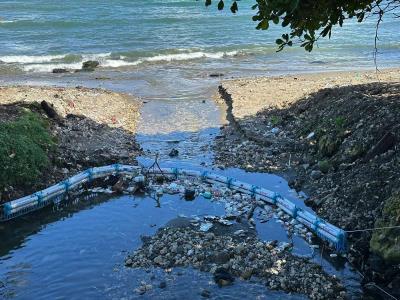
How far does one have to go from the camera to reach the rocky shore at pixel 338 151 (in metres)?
10.3

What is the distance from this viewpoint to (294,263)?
406 inches

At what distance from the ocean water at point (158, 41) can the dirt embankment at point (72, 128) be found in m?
9.54

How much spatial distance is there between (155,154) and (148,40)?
22.8m

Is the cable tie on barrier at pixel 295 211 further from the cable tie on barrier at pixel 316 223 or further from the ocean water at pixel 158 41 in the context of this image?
the ocean water at pixel 158 41

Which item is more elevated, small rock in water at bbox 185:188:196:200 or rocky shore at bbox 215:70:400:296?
rocky shore at bbox 215:70:400:296

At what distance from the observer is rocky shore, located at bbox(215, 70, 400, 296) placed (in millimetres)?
10344

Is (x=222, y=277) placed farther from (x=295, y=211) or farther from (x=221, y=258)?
(x=295, y=211)

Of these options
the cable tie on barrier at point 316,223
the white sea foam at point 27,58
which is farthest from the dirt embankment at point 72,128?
the white sea foam at point 27,58

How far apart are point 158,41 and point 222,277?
3003cm

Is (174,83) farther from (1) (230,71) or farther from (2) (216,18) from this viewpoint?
(2) (216,18)

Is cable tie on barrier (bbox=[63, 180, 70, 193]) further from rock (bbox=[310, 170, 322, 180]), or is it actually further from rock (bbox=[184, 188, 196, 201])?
rock (bbox=[310, 170, 322, 180])

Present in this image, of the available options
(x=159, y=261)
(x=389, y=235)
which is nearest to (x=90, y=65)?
(x=159, y=261)

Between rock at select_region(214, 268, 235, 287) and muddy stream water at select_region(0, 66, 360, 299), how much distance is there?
112mm

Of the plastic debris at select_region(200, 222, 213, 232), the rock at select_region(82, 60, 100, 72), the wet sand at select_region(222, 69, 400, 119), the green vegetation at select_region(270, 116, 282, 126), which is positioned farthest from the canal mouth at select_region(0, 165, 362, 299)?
the rock at select_region(82, 60, 100, 72)
